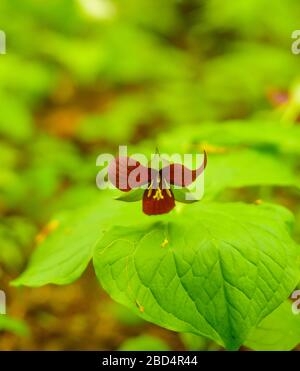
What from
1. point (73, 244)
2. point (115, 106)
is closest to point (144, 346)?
point (73, 244)

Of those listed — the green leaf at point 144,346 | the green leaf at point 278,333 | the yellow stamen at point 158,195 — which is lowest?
the green leaf at point 144,346

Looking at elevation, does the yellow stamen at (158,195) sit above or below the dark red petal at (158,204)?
above

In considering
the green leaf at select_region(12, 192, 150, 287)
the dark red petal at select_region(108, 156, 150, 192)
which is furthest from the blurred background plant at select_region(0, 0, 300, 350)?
the dark red petal at select_region(108, 156, 150, 192)

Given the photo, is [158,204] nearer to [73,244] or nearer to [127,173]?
[127,173]

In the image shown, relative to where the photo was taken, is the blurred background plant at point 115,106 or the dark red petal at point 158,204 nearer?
the dark red petal at point 158,204

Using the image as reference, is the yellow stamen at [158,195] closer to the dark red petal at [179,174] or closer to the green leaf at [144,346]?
the dark red petal at [179,174]

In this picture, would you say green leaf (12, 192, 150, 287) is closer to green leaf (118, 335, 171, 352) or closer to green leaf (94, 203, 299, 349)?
green leaf (94, 203, 299, 349)

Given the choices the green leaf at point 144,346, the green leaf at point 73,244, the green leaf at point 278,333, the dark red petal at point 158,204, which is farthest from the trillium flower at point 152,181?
the green leaf at point 144,346
